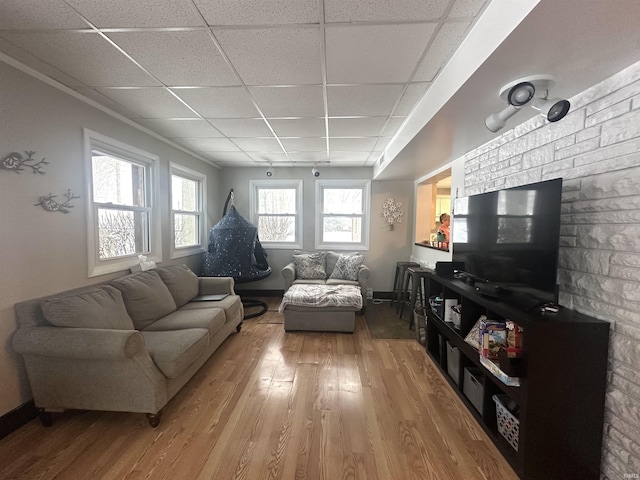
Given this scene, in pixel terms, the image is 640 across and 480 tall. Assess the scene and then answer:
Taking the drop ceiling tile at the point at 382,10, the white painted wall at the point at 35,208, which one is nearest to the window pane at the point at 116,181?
the white painted wall at the point at 35,208

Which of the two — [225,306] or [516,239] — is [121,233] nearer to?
[225,306]

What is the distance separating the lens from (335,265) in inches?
178

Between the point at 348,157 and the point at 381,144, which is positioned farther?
the point at 348,157

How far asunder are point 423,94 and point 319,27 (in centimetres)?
108

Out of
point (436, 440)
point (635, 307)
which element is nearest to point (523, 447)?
point (436, 440)

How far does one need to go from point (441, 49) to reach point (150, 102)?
91.3 inches

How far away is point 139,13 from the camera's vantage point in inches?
53.1

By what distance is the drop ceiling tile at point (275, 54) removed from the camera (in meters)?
1.48

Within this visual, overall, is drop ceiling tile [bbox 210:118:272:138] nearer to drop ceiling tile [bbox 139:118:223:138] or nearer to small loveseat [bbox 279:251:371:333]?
drop ceiling tile [bbox 139:118:223:138]

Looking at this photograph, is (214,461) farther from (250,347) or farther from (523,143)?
(523,143)

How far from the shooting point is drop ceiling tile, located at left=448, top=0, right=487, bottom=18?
49.5 inches

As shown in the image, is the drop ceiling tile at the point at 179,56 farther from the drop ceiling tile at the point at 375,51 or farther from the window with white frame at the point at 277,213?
the window with white frame at the point at 277,213

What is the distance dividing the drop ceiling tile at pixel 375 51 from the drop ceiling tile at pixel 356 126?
730 millimetres

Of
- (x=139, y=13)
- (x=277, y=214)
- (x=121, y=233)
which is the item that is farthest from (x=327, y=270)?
(x=139, y=13)
